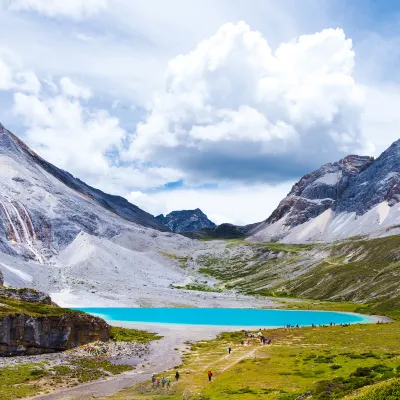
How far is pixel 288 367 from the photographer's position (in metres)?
64.9

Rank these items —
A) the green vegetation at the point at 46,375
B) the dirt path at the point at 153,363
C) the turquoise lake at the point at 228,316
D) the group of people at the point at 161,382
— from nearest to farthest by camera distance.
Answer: the green vegetation at the point at 46,375
the dirt path at the point at 153,363
the group of people at the point at 161,382
the turquoise lake at the point at 228,316

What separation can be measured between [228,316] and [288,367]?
10515 cm

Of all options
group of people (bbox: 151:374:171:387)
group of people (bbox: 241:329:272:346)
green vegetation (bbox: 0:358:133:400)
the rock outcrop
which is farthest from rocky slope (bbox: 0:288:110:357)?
group of people (bbox: 241:329:272:346)

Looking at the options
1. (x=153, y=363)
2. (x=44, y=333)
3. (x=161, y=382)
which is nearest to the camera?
(x=161, y=382)

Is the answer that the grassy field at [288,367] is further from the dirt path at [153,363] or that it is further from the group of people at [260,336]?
the dirt path at [153,363]

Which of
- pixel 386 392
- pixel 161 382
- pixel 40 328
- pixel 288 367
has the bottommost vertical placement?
pixel 288 367

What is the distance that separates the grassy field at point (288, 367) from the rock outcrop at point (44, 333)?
2104 centimetres

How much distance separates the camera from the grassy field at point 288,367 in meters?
46.3

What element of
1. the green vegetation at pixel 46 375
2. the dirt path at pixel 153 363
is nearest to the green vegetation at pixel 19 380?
the green vegetation at pixel 46 375

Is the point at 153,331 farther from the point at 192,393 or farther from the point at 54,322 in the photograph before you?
the point at 192,393

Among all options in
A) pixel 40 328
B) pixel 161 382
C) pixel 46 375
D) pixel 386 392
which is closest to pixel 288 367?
pixel 161 382

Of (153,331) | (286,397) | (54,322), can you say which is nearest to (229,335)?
(153,331)

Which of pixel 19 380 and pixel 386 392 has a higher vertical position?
pixel 386 392

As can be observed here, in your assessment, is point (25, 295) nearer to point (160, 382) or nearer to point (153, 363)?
point (153, 363)
